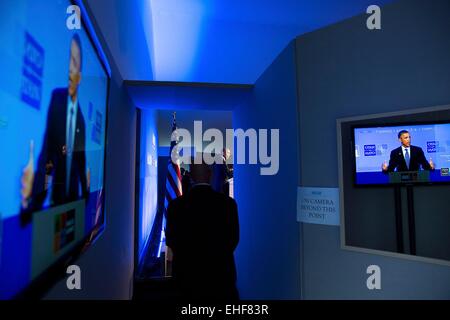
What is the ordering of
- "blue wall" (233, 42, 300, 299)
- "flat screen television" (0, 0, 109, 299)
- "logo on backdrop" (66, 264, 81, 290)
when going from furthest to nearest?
1. "blue wall" (233, 42, 300, 299)
2. "logo on backdrop" (66, 264, 81, 290)
3. "flat screen television" (0, 0, 109, 299)

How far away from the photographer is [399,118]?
67.7 inches

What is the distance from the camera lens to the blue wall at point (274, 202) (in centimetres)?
180

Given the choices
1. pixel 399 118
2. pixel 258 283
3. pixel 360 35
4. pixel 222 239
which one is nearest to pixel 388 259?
pixel 399 118

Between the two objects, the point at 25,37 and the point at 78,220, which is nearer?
the point at 25,37

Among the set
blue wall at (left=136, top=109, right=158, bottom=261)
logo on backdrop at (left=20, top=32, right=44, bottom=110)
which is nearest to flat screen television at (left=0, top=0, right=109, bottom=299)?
logo on backdrop at (left=20, top=32, right=44, bottom=110)

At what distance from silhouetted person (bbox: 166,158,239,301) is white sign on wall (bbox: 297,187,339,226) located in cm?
48

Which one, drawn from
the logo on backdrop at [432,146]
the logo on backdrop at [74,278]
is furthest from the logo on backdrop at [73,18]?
the logo on backdrop at [432,146]

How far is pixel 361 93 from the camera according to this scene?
164 centimetres

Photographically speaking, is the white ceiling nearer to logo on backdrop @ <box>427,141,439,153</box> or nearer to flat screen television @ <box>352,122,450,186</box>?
flat screen television @ <box>352,122,450,186</box>

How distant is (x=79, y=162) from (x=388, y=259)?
5.77 feet

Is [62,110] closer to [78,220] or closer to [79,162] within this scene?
[79,162]

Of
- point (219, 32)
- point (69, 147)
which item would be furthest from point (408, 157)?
point (219, 32)

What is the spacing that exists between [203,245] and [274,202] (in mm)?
689

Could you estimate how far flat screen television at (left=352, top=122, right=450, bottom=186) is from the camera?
5.03 feet
